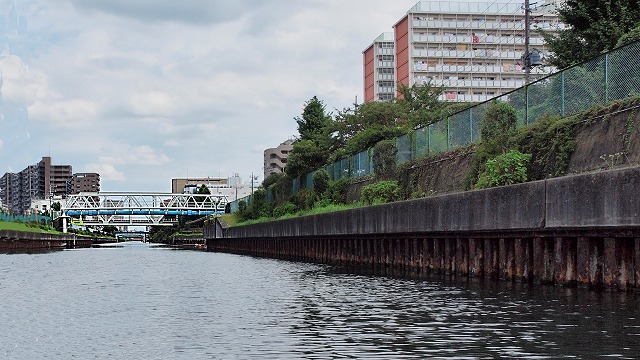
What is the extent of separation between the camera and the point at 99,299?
23.6 m

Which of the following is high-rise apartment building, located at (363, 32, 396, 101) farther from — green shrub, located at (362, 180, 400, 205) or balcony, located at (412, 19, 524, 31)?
green shrub, located at (362, 180, 400, 205)

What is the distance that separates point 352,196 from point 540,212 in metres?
38.2

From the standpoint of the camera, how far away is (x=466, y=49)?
525ft

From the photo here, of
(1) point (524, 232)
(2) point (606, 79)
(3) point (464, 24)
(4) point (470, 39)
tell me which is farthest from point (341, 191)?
(3) point (464, 24)

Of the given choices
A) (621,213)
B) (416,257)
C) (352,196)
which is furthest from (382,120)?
(621,213)

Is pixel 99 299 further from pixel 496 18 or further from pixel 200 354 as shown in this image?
pixel 496 18

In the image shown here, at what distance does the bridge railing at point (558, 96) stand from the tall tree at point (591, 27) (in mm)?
8131

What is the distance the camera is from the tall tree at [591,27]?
4228 centimetres

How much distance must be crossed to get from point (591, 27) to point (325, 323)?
3166 cm

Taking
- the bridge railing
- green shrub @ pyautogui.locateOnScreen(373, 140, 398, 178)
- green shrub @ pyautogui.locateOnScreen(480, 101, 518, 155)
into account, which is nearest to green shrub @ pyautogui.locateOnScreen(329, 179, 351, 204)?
green shrub @ pyautogui.locateOnScreen(373, 140, 398, 178)

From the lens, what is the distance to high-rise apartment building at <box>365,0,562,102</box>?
158 m

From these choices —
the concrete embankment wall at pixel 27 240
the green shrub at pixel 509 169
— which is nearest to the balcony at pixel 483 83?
the concrete embankment wall at pixel 27 240

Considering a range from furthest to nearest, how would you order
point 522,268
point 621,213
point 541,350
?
point 522,268 → point 621,213 → point 541,350

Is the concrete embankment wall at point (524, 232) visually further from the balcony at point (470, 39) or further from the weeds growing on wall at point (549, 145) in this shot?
the balcony at point (470, 39)
